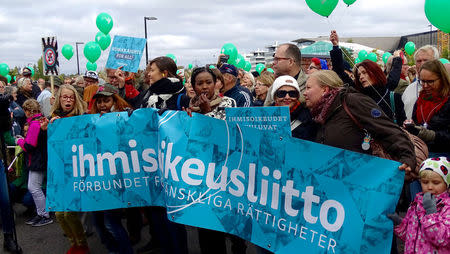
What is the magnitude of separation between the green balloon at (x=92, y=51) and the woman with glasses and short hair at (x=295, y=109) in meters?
10.1

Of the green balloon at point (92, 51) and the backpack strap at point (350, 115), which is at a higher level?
the green balloon at point (92, 51)

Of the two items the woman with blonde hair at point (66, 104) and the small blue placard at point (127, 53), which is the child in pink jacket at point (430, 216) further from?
the small blue placard at point (127, 53)

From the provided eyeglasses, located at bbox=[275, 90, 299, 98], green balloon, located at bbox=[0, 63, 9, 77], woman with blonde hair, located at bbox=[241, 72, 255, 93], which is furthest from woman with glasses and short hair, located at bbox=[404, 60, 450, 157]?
green balloon, located at bbox=[0, 63, 9, 77]

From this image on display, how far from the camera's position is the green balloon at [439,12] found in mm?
4504

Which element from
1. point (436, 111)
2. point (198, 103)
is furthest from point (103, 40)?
point (436, 111)

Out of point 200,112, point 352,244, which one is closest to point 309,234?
point 352,244

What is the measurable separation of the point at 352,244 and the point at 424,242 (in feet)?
1.83

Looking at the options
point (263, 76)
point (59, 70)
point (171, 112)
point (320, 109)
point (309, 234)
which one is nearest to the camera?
point (309, 234)

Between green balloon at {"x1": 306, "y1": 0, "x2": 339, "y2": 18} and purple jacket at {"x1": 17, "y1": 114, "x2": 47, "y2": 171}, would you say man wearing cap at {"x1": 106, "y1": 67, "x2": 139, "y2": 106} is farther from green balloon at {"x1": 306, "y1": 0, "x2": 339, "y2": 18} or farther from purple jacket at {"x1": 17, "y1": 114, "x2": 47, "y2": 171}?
green balloon at {"x1": 306, "y1": 0, "x2": 339, "y2": 18}

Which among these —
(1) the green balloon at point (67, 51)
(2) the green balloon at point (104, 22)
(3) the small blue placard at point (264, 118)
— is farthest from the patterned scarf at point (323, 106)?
(1) the green balloon at point (67, 51)

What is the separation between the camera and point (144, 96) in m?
4.38

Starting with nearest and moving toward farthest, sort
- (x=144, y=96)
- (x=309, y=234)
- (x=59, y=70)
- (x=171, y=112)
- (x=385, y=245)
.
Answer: (x=385, y=245)
(x=309, y=234)
(x=171, y=112)
(x=144, y=96)
(x=59, y=70)

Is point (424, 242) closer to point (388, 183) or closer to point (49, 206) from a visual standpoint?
point (388, 183)

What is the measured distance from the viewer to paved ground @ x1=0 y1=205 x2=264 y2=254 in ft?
15.4
